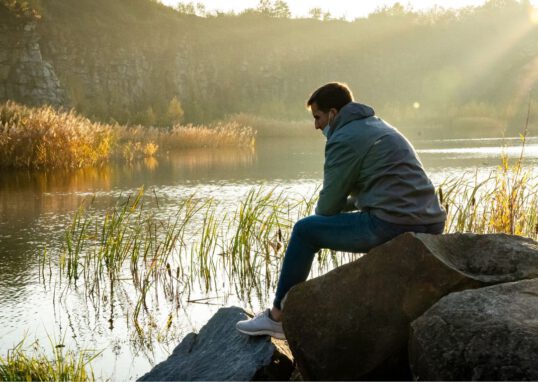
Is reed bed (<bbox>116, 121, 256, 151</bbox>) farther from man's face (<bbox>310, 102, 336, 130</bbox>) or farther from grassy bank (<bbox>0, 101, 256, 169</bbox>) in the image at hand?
man's face (<bbox>310, 102, 336, 130</bbox>)

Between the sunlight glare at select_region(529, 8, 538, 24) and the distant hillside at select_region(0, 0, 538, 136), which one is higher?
the sunlight glare at select_region(529, 8, 538, 24)

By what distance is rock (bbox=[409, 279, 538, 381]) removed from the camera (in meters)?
2.71

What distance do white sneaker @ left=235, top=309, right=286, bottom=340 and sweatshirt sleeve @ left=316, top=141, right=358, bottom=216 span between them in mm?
676

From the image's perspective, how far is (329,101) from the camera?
4.07m

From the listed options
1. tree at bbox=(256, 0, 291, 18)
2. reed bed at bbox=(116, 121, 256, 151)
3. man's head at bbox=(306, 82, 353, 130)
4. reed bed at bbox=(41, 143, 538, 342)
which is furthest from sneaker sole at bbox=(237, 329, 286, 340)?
tree at bbox=(256, 0, 291, 18)

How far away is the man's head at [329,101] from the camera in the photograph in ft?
13.3

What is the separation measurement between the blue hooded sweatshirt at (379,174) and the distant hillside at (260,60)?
30853 mm

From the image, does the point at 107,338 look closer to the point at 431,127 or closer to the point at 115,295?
the point at 115,295

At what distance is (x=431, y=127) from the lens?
37.0 meters

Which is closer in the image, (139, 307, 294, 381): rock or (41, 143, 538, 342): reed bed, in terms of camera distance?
(139, 307, 294, 381): rock

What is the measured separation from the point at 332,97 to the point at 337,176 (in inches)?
19.4

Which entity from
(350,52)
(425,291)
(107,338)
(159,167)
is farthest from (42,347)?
(350,52)

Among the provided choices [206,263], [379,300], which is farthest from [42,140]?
[379,300]

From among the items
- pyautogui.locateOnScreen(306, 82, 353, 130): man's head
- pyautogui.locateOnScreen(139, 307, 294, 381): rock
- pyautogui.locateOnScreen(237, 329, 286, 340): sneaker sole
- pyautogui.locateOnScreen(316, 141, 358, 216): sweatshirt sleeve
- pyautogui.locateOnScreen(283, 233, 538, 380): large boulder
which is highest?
pyautogui.locateOnScreen(306, 82, 353, 130): man's head
